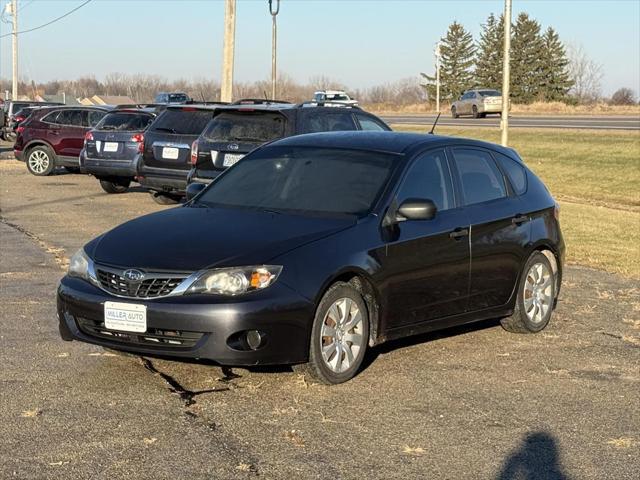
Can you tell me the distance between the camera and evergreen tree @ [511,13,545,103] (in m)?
90.7

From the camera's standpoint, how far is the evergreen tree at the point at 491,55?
96.5 metres

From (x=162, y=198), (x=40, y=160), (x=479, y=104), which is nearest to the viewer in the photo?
(x=162, y=198)

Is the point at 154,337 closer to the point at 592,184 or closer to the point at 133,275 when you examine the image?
the point at 133,275

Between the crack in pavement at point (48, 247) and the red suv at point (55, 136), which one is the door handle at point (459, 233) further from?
the red suv at point (55, 136)

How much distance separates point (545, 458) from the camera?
5.41 metres

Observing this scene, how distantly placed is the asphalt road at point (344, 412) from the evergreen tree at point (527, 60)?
→ 8438 cm

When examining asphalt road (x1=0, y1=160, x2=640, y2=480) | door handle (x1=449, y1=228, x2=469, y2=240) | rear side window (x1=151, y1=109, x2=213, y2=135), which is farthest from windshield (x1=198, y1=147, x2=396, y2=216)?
rear side window (x1=151, y1=109, x2=213, y2=135)

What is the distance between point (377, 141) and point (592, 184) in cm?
1956

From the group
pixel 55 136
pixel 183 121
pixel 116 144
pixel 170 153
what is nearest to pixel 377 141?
pixel 170 153

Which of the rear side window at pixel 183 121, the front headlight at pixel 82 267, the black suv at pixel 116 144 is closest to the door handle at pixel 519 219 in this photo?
the front headlight at pixel 82 267

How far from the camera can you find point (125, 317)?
6.34 m

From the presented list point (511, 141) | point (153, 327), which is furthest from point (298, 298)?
point (511, 141)

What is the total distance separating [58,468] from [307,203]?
2970 mm

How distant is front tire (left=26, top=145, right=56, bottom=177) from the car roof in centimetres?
1838
